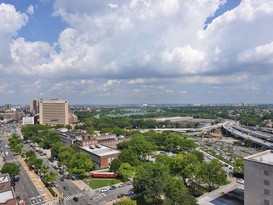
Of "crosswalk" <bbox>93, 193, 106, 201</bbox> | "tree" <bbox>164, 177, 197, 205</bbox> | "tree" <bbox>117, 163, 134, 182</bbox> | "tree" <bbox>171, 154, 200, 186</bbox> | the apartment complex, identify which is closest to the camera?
the apartment complex

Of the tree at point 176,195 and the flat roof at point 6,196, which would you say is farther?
the flat roof at point 6,196

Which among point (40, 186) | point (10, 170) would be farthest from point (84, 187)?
point (10, 170)

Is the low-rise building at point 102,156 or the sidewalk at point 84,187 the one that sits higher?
the low-rise building at point 102,156

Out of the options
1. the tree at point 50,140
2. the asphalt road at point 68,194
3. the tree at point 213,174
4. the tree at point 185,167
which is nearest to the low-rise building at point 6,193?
the asphalt road at point 68,194

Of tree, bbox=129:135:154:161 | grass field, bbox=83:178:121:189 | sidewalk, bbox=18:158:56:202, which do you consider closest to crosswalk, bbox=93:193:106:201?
grass field, bbox=83:178:121:189

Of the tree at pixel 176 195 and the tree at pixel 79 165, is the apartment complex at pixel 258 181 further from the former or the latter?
the tree at pixel 79 165

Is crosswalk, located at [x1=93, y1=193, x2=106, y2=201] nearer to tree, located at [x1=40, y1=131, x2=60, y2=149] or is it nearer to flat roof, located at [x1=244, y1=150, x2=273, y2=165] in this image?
flat roof, located at [x1=244, y1=150, x2=273, y2=165]
